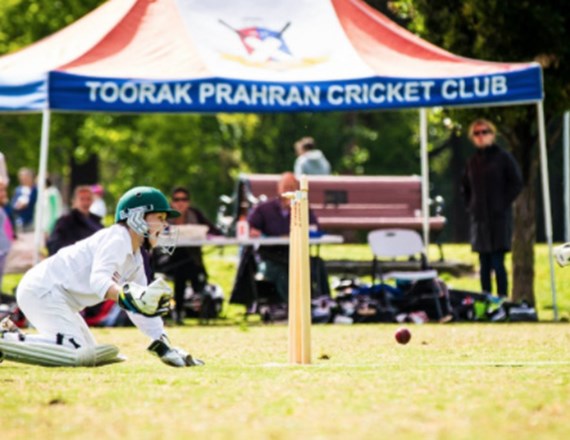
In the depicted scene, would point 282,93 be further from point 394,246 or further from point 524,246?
point 524,246

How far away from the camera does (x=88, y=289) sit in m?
10.1

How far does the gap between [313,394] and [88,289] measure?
2639 millimetres

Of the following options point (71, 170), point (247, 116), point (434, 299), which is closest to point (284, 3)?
point (434, 299)

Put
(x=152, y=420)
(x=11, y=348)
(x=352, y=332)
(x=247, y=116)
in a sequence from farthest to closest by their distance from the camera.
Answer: (x=247, y=116) → (x=352, y=332) → (x=11, y=348) → (x=152, y=420)

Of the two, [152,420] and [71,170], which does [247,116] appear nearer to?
[71,170]

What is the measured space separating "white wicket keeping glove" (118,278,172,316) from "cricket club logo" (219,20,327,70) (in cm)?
756

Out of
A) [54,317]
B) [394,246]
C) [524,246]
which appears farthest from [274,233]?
[54,317]

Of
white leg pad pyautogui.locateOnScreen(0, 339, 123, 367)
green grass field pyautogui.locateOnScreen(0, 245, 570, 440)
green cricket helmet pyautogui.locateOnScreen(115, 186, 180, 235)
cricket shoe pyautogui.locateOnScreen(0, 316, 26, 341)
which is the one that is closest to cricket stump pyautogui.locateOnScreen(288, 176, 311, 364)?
green grass field pyautogui.locateOnScreen(0, 245, 570, 440)

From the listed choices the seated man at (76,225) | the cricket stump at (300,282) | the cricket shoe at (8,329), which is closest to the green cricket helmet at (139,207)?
the cricket stump at (300,282)

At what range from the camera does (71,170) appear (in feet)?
129

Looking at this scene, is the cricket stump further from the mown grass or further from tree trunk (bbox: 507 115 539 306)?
tree trunk (bbox: 507 115 539 306)

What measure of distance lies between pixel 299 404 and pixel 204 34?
10156mm

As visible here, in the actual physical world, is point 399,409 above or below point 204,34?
below

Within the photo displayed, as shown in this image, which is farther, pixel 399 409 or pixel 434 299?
pixel 434 299
